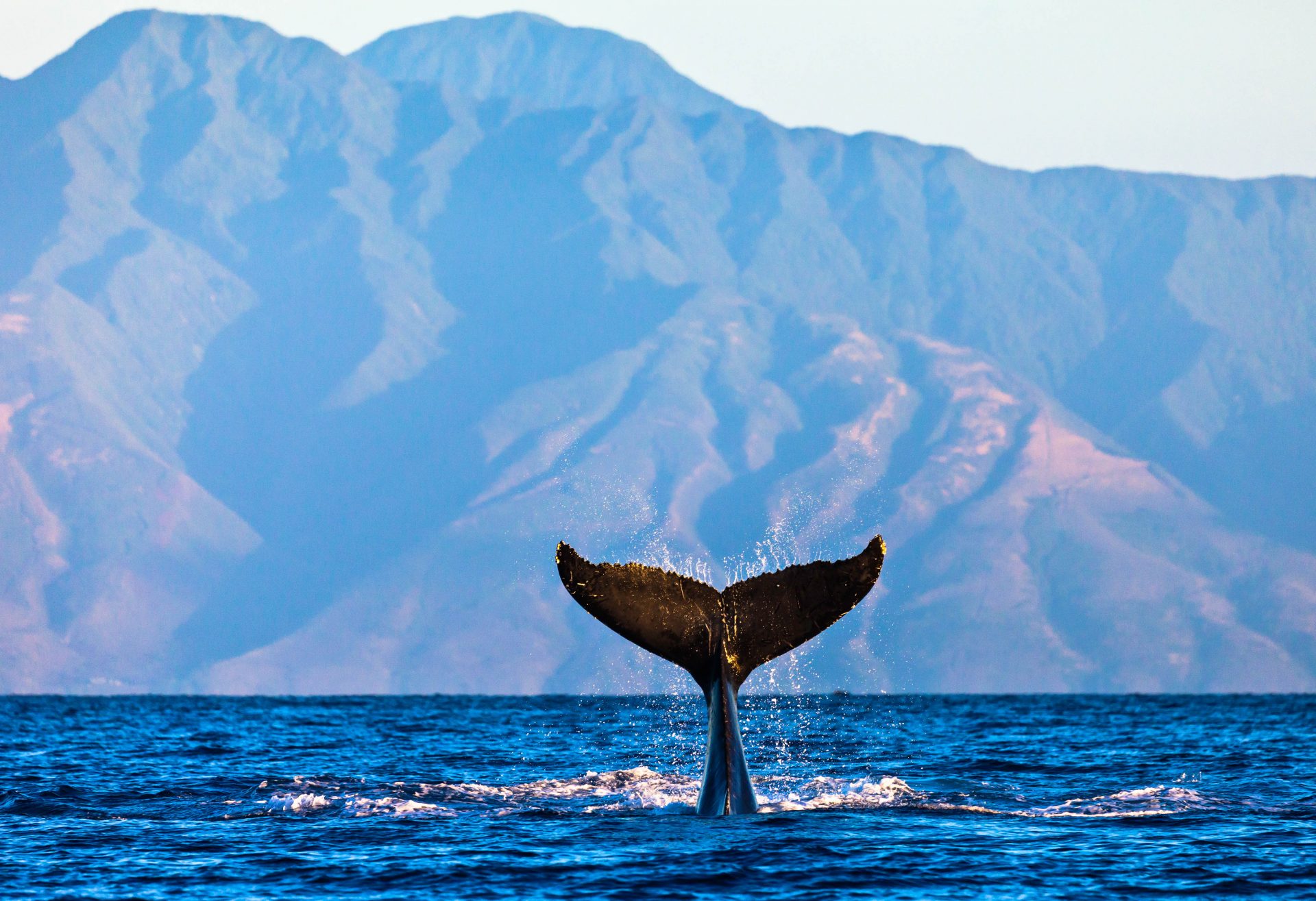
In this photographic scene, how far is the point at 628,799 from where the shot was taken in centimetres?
2606

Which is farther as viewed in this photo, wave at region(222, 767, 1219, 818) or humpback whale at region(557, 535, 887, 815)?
wave at region(222, 767, 1219, 818)

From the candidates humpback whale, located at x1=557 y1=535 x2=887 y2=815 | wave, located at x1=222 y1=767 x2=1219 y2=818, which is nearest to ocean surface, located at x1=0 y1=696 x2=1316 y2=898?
wave, located at x1=222 y1=767 x2=1219 y2=818

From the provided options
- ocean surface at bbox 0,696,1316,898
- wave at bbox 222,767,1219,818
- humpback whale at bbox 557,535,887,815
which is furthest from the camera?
wave at bbox 222,767,1219,818

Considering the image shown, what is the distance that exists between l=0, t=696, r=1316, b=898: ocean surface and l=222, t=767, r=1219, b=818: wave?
0.09 m

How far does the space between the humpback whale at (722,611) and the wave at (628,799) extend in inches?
177

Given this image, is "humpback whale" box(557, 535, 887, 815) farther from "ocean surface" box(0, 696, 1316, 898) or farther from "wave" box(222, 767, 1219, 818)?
"wave" box(222, 767, 1219, 818)

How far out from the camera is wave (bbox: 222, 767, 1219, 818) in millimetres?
24287

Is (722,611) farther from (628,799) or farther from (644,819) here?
(628,799)

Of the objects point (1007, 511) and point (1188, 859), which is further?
point (1007, 511)

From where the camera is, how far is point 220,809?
2475cm

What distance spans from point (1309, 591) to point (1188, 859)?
18988cm

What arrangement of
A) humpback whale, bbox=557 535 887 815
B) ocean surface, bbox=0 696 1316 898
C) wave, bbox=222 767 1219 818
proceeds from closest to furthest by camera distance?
ocean surface, bbox=0 696 1316 898 → humpback whale, bbox=557 535 887 815 → wave, bbox=222 767 1219 818

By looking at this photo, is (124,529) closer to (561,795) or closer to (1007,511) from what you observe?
(1007,511)

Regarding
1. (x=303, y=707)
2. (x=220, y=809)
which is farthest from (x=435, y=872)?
(x=303, y=707)
